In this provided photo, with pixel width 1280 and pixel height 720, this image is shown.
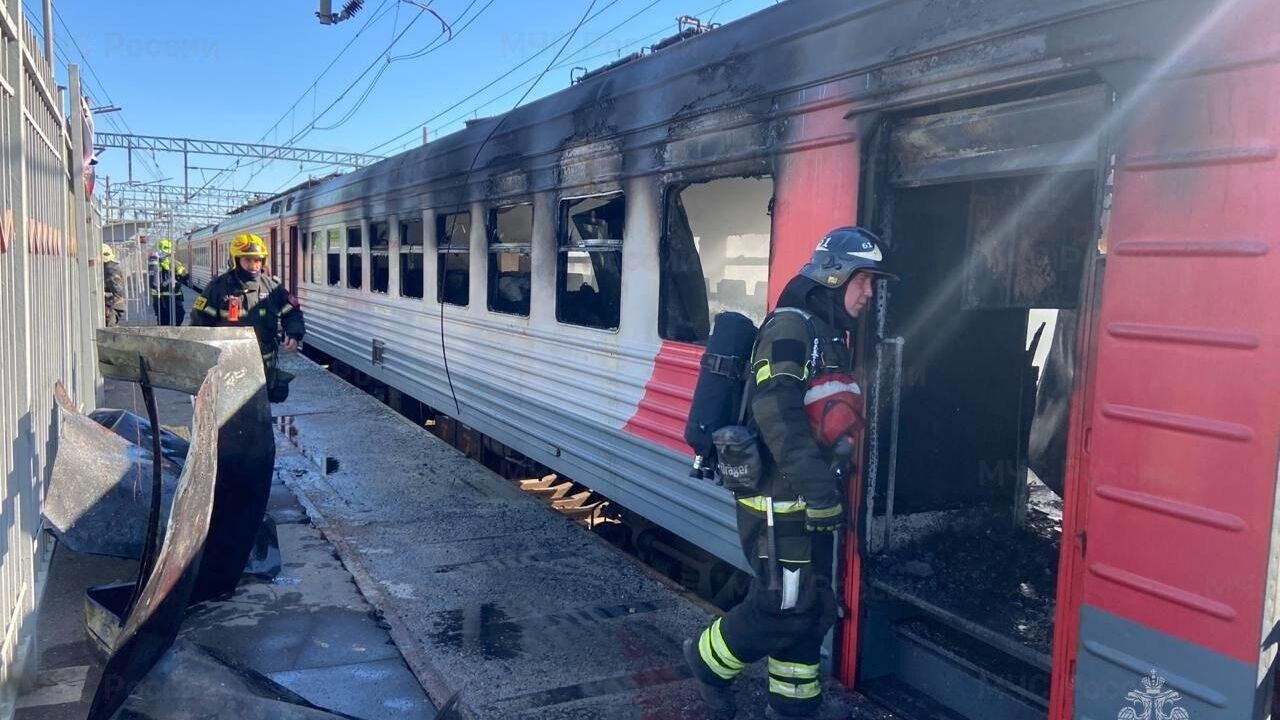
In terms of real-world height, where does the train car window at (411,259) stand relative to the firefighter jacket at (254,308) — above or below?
above

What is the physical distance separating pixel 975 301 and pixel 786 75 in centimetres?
122

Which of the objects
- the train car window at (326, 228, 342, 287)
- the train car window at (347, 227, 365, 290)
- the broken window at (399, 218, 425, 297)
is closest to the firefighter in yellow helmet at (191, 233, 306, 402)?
the broken window at (399, 218, 425, 297)

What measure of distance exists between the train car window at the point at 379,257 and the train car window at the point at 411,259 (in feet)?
1.54

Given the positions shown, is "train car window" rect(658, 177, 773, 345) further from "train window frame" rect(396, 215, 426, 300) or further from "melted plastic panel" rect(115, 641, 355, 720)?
"train window frame" rect(396, 215, 426, 300)

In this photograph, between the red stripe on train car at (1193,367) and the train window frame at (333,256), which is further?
the train window frame at (333,256)

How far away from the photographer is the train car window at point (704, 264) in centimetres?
452

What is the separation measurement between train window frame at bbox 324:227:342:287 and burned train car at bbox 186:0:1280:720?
542 centimetres

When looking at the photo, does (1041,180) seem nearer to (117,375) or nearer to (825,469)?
(825,469)

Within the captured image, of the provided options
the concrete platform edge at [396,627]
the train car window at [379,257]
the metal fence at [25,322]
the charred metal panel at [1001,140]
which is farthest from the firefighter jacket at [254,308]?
the charred metal panel at [1001,140]

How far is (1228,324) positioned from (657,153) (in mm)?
2867

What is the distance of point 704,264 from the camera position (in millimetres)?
4648

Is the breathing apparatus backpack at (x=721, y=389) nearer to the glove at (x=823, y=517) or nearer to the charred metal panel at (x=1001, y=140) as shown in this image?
the glove at (x=823, y=517)

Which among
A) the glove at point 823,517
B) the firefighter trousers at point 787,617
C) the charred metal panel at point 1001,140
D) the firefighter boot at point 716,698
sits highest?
the charred metal panel at point 1001,140

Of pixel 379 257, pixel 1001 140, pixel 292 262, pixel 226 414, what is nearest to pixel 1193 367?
pixel 1001 140
